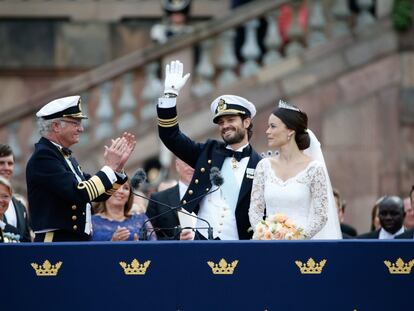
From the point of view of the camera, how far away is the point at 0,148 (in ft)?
43.6

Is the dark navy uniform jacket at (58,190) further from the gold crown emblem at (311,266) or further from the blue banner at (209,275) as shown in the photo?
the gold crown emblem at (311,266)

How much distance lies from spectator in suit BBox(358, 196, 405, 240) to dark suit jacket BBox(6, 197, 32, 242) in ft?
9.79

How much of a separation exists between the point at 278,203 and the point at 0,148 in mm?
3027

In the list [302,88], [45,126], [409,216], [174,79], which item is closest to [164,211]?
[174,79]

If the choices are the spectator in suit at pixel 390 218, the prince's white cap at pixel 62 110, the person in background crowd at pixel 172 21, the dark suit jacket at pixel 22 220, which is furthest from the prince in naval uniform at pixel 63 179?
the person in background crowd at pixel 172 21

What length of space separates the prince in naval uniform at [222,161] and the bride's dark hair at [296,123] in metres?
0.57

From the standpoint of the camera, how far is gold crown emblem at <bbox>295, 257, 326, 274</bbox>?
1012 centimetres

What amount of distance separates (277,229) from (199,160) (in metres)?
1.35

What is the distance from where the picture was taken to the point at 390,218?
13.8m

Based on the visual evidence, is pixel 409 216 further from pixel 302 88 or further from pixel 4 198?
pixel 4 198

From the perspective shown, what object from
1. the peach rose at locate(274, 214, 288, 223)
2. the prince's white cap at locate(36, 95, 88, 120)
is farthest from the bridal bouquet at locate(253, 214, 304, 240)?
the prince's white cap at locate(36, 95, 88, 120)

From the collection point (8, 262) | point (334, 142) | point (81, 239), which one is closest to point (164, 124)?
point (81, 239)

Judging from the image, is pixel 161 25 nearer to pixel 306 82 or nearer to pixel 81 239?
pixel 306 82

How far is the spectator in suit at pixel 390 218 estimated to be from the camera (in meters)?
13.8
